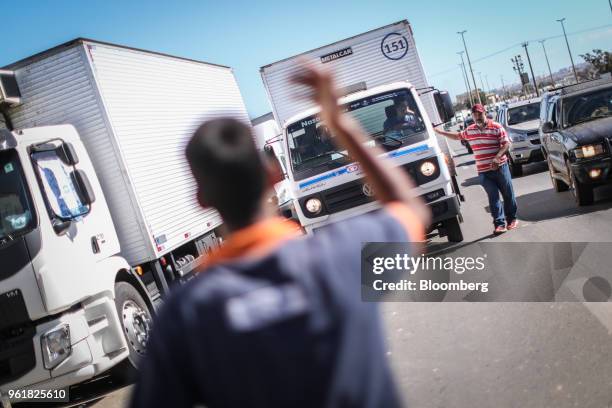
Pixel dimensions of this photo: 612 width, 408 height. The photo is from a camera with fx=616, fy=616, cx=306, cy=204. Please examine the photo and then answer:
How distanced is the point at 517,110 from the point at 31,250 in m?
14.9

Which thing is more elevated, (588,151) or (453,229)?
(588,151)

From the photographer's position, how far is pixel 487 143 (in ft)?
29.9

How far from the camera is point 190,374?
138 cm

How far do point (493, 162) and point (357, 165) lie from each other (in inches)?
80.8

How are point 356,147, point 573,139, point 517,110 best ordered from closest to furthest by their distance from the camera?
point 356,147 → point 573,139 → point 517,110

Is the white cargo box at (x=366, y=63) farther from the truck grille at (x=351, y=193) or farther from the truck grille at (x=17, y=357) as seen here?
the truck grille at (x=17, y=357)

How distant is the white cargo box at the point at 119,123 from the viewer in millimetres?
8203

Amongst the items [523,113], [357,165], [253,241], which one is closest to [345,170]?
[357,165]

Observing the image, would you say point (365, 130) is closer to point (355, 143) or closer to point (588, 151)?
point (588, 151)

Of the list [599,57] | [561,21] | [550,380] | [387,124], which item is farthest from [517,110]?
[561,21]

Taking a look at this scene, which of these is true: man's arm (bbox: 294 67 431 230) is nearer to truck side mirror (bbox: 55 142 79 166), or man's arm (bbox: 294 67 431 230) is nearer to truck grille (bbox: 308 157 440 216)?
truck side mirror (bbox: 55 142 79 166)

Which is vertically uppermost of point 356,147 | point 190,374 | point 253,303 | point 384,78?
point 384,78

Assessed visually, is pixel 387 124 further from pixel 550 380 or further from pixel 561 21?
pixel 561 21

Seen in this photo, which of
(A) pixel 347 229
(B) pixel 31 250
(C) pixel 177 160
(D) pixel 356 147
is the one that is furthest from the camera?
(C) pixel 177 160
